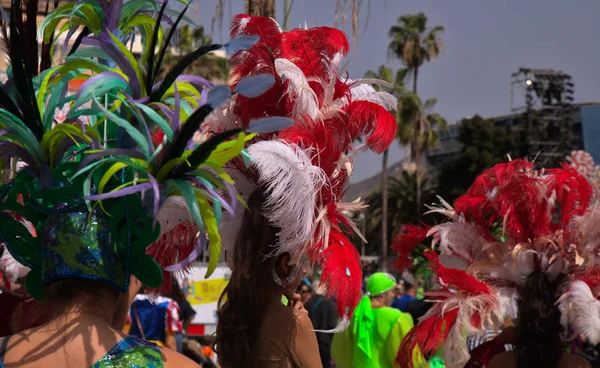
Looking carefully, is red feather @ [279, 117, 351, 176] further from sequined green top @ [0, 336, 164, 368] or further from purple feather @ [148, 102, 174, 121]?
sequined green top @ [0, 336, 164, 368]

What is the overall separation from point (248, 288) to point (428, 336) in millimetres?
1483

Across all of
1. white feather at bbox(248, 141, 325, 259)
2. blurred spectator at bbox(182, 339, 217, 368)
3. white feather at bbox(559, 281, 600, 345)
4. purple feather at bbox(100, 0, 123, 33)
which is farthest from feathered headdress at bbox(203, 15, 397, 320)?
blurred spectator at bbox(182, 339, 217, 368)

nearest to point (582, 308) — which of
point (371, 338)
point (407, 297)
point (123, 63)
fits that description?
point (123, 63)

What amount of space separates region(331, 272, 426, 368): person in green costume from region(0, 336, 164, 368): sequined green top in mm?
5680

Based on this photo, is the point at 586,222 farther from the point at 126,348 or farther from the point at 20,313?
the point at 20,313

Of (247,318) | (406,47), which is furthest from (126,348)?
(406,47)

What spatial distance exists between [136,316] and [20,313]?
8.29 ft

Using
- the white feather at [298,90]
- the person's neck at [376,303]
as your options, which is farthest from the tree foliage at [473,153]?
the white feather at [298,90]

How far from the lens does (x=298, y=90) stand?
3049 millimetres

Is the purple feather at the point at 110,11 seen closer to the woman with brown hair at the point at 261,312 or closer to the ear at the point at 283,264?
the woman with brown hair at the point at 261,312

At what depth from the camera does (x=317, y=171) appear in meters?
2.93

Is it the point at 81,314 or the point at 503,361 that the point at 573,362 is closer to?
the point at 503,361

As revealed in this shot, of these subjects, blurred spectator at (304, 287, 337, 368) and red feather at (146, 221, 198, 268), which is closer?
red feather at (146, 221, 198, 268)

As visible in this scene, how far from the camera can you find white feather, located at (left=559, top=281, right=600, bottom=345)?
3967 mm
